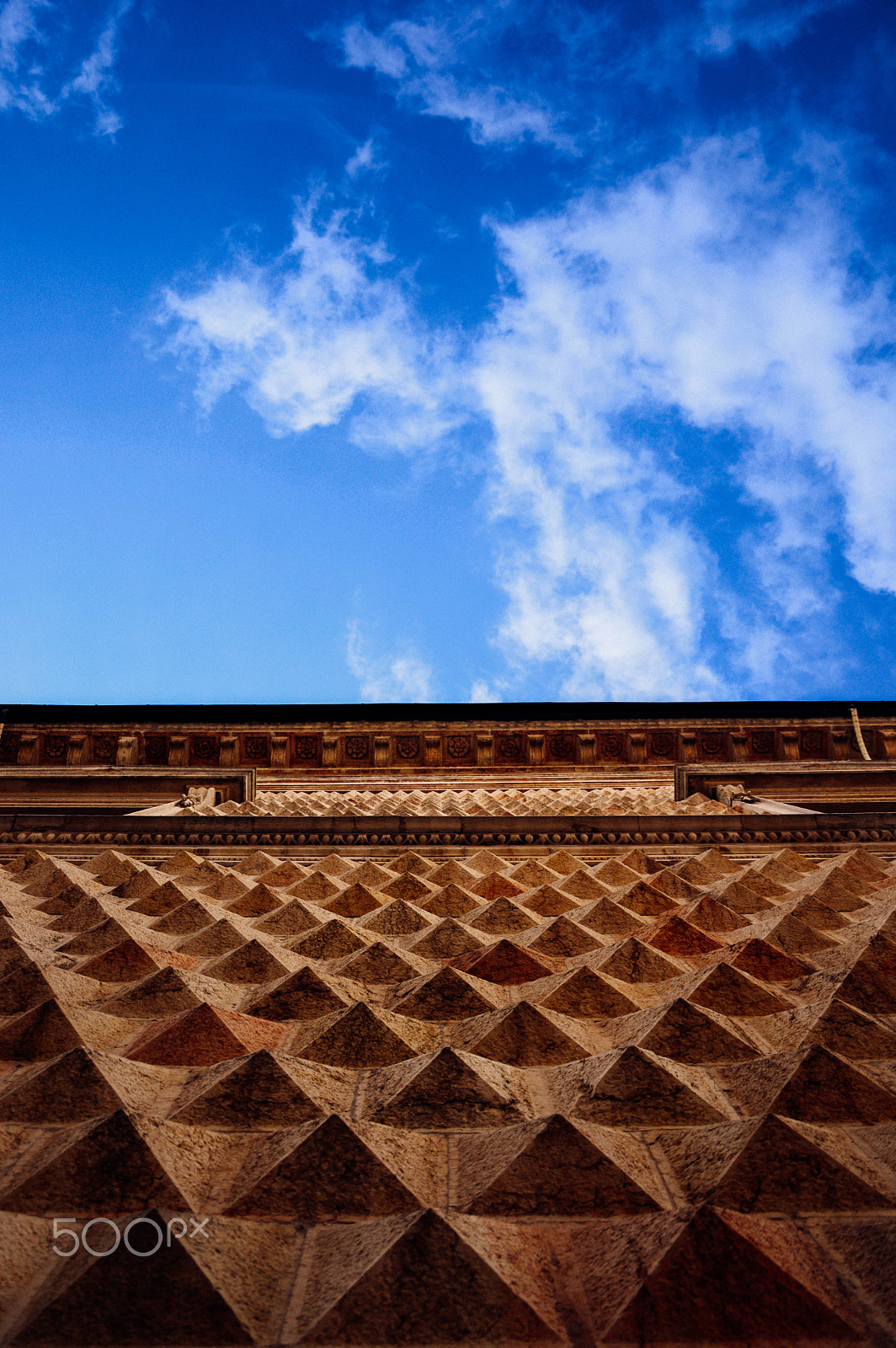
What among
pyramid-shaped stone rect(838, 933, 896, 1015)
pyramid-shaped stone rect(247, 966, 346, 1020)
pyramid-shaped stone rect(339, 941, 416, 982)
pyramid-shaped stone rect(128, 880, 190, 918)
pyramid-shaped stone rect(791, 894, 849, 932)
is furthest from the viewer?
pyramid-shaped stone rect(128, 880, 190, 918)

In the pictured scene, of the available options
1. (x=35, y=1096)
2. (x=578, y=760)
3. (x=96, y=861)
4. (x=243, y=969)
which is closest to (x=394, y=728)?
(x=578, y=760)

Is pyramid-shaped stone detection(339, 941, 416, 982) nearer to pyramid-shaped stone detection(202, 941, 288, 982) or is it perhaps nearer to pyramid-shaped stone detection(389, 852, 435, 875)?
pyramid-shaped stone detection(202, 941, 288, 982)

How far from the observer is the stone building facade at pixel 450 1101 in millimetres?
1495

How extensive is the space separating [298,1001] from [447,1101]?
813 millimetres

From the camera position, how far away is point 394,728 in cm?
1401

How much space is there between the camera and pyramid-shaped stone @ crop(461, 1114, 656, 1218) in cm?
177

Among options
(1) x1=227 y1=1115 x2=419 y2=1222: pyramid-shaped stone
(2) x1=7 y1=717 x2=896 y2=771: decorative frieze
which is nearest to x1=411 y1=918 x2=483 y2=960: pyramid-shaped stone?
(1) x1=227 y1=1115 x2=419 y2=1222: pyramid-shaped stone

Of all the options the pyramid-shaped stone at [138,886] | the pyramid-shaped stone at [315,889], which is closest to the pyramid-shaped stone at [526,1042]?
the pyramid-shaped stone at [315,889]

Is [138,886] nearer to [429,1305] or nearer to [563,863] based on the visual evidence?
[563,863]

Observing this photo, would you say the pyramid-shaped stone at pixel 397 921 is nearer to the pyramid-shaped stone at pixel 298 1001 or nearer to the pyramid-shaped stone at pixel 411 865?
the pyramid-shaped stone at pixel 298 1001

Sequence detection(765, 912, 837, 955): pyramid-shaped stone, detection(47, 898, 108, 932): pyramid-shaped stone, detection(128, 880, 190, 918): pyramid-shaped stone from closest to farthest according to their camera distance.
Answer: detection(765, 912, 837, 955): pyramid-shaped stone → detection(47, 898, 108, 932): pyramid-shaped stone → detection(128, 880, 190, 918): pyramid-shaped stone

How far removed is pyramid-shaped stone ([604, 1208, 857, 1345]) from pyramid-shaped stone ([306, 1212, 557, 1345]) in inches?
6.2

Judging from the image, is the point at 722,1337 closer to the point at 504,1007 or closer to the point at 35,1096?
the point at 504,1007

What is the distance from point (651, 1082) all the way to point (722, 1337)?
78 cm
